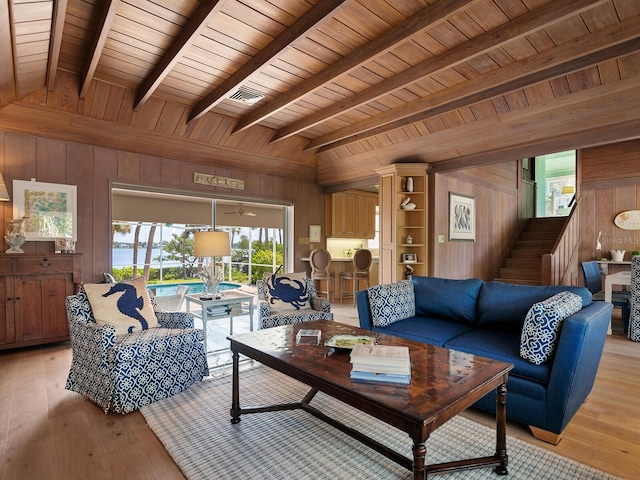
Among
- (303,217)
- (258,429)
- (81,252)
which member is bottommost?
(258,429)

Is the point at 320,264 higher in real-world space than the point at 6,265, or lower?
lower

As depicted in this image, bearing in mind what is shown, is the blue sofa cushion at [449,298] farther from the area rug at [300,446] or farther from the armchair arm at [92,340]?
the armchair arm at [92,340]

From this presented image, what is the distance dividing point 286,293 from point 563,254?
474cm

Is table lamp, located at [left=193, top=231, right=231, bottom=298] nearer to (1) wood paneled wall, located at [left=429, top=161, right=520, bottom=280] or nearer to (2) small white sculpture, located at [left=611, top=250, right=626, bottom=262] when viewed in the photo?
(1) wood paneled wall, located at [left=429, top=161, right=520, bottom=280]

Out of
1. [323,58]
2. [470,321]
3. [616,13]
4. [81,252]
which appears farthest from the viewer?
[81,252]

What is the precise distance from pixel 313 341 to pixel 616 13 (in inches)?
129

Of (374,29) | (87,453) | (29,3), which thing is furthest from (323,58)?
(87,453)

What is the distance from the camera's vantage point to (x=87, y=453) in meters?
1.91

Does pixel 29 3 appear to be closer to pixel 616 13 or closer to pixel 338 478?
pixel 338 478

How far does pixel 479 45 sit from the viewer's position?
9.36 ft

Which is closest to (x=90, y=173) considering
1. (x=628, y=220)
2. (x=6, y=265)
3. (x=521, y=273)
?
(x=6, y=265)

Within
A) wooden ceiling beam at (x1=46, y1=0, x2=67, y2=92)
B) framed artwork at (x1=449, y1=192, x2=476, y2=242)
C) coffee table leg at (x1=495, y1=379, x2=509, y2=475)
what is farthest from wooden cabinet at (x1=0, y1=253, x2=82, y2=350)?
framed artwork at (x1=449, y1=192, x2=476, y2=242)

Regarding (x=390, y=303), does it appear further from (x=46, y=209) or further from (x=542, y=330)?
(x=46, y=209)

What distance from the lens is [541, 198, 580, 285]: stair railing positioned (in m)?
5.29
